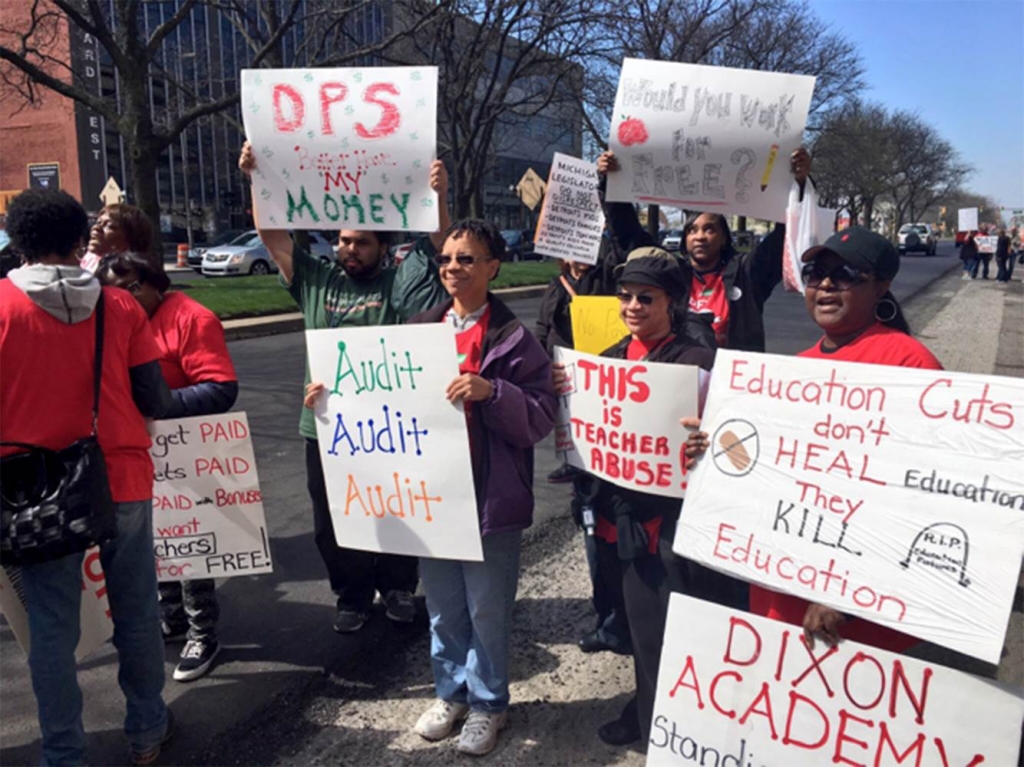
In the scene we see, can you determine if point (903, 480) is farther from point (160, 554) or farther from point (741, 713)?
point (160, 554)

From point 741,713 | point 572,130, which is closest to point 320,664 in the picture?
point 741,713

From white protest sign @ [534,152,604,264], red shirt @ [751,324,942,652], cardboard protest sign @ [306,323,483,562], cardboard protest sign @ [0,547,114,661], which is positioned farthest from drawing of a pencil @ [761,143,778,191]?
cardboard protest sign @ [0,547,114,661]

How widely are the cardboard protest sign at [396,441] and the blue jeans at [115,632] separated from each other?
0.68m

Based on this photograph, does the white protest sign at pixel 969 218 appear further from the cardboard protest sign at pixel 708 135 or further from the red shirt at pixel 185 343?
the red shirt at pixel 185 343

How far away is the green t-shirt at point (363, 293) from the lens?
350cm

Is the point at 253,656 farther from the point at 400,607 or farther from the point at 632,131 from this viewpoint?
the point at 632,131

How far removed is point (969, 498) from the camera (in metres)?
1.95

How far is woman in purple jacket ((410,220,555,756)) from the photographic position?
277 centimetres

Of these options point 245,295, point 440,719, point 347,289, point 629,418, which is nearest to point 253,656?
point 440,719

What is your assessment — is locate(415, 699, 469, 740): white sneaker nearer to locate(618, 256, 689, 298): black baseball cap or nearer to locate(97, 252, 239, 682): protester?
locate(97, 252, 239, 682): protester

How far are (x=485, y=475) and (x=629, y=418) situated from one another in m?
0.53

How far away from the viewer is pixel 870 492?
211 cm

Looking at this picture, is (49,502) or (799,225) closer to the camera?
(49,502)

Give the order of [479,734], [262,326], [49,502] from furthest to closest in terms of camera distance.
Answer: [262,326]
[479,734]
[49,502]
